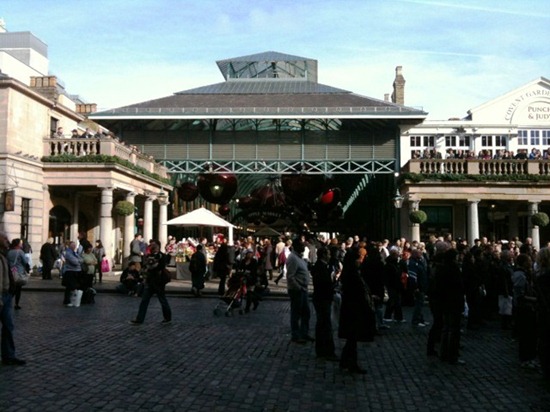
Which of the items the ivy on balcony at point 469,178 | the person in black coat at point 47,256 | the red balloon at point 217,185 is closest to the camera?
the red balloon at point 217,185

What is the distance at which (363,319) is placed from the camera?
26.0ft

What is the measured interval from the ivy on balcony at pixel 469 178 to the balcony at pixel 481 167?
16cm

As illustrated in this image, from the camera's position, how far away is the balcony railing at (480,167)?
3048 centimetres

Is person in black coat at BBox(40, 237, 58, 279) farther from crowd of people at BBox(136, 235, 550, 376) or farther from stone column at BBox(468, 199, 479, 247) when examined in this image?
stone column at BBox(468, 199, 479, 247)

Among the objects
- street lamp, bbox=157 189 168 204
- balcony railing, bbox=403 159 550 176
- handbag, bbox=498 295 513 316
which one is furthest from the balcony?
handbag, bbox=498 295 513 316

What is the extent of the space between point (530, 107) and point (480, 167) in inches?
487

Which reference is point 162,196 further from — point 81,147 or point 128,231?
point 81,147

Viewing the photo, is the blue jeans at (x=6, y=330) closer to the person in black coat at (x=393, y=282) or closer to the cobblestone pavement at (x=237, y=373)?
the cobblestone pavement at (x=237, y=373)

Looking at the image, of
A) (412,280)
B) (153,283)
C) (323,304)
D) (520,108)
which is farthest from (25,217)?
(520,108)

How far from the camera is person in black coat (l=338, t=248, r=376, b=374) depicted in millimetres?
7875

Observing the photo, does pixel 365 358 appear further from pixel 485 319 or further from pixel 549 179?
pixel 549 179

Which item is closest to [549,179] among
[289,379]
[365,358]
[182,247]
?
[182,247]

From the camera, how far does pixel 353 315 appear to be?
793 centimetres

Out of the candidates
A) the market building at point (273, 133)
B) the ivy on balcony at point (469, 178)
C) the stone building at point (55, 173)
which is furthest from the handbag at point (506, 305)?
the market building at point (273, 133)
